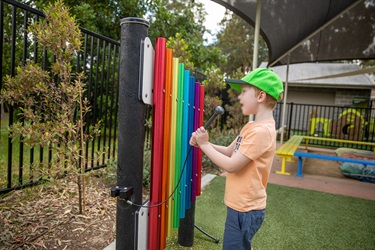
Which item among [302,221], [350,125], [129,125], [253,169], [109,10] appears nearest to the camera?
[129,125]

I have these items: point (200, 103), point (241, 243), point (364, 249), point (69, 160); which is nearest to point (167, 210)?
point (241, 243)

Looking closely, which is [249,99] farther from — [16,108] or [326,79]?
[326,79]

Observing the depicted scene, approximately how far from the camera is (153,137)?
146 cm

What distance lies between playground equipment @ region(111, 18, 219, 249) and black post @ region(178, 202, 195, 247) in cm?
42

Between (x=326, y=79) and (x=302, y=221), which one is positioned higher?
(x=326, y=79)

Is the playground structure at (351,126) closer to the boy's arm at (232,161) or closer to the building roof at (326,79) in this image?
the building roof at (326,79)

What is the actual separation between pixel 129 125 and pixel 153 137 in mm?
176

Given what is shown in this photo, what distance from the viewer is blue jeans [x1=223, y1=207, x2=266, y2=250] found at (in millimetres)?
1585

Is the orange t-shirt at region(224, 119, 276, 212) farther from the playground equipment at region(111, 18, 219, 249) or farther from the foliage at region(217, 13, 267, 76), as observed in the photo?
the foliage at region(217, 13, 267, 76)

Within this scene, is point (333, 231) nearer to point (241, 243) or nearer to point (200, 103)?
point (241, 243)

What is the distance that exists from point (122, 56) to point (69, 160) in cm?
146

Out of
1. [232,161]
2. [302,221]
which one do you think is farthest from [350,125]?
[232,161]

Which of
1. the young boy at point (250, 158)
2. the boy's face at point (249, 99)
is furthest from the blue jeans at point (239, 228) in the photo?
the boy's face at point (249, 99)

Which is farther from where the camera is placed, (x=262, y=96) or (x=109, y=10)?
(x=109, y=10)
